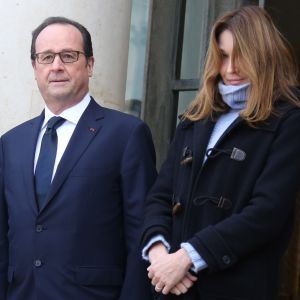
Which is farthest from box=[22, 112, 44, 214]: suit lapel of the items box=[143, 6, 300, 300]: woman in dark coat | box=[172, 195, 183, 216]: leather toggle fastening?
box=[172, 195, 183, 216]: leather toggle fastening

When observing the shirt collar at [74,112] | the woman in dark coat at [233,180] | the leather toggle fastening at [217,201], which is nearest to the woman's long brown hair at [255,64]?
the woman in dark coat at [233,180]

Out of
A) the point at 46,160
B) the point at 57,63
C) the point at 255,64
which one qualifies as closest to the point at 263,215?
the point at 255,64

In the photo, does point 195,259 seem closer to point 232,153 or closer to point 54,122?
point 232,153

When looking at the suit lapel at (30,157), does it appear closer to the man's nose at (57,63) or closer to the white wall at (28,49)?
the man's nose at (57,63)

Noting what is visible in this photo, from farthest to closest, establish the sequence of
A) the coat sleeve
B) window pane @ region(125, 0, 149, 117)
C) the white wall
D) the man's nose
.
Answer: window pane @ region(125, 0, 149, 117) → the white wall → the man's nose → the coat sleeve

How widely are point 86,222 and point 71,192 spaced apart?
0.15 m

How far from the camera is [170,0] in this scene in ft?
23.9

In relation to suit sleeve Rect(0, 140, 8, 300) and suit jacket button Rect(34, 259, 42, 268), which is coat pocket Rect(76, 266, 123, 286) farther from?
suit sleeve Rect(0, 140, 8, 300)

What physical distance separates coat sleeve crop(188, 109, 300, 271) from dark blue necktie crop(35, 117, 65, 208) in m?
0.90

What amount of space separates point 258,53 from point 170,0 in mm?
4685

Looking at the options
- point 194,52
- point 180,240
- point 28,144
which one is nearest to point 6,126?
point 28,144

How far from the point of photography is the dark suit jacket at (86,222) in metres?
3.10

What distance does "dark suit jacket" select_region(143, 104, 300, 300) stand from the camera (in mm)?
2551

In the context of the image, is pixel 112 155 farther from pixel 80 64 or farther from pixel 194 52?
pixel 194 52
